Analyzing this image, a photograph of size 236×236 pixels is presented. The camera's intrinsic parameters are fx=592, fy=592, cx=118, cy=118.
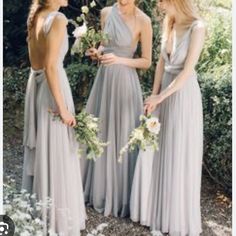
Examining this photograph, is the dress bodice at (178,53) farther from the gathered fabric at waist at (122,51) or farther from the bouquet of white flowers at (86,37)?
the bouquet of white flowers at (86,37)

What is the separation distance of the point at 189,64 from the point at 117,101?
76 cm

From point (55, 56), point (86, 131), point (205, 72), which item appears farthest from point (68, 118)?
point (205, 72)

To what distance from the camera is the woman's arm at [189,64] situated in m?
3.88

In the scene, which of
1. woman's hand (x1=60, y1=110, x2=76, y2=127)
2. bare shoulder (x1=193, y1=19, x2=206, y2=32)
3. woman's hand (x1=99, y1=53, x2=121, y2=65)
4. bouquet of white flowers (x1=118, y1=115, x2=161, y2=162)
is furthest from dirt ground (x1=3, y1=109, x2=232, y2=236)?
bare shoulder (x1=193, y1=19, x2=206, y2=32)

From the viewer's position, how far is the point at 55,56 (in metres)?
3.72

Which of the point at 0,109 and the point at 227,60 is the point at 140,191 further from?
the point at 227,60

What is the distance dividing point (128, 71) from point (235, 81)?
31.5 inches

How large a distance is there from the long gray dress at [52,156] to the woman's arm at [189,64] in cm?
62

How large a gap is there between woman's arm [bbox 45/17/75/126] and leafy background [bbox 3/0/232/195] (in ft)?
5.56

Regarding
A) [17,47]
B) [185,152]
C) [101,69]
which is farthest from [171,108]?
[17,47]

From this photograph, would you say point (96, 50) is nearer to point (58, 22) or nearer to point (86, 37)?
point (86, 37)

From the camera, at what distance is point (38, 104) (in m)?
3.95

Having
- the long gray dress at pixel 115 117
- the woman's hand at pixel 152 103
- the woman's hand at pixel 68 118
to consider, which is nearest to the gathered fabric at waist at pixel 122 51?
the long gray dress at pixel 115 117

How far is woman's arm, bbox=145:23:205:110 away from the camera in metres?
3.88
